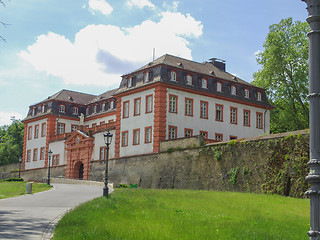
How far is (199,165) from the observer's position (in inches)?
1399

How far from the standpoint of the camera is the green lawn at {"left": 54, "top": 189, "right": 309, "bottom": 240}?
39.1ft

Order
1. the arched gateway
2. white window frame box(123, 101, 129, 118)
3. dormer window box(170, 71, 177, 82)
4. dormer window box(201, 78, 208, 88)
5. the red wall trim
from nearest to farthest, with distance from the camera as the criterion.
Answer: the red wall trim → dormer window box(170, 71, 177, 82) → dormer window box(201, 78, 208, 88) → white window frame box(123, 101, 129, 118) → the arched gateway

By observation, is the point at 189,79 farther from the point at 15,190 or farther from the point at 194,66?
the point at 15,190

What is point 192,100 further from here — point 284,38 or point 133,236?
point 133,236

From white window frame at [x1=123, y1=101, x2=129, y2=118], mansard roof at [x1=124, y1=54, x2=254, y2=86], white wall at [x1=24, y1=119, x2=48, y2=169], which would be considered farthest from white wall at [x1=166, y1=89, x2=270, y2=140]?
white wall at [x1=24, y1=119, x2=48, y2=169]

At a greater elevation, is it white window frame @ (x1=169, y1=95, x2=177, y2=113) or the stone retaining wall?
white window frame @ (x1=169, y1=95, x2=177, y2=113)

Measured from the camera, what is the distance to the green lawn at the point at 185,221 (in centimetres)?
1191

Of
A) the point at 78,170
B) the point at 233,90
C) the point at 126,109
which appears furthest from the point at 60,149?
the point at 233,90

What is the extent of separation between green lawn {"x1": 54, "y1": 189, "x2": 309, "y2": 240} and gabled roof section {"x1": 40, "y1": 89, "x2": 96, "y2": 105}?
4822 centimetres

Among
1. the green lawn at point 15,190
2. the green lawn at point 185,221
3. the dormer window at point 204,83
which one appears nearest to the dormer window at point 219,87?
the dormer window at point 204,83

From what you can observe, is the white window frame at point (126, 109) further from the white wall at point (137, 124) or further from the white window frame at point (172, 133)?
the white window frame at point (172, 133)

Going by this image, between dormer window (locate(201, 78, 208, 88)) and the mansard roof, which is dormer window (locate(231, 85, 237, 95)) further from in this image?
dormer window (locate(201, 78, 208, 88))

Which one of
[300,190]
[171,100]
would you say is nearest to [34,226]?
[300,190]

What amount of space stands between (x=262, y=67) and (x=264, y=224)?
1641 inches
